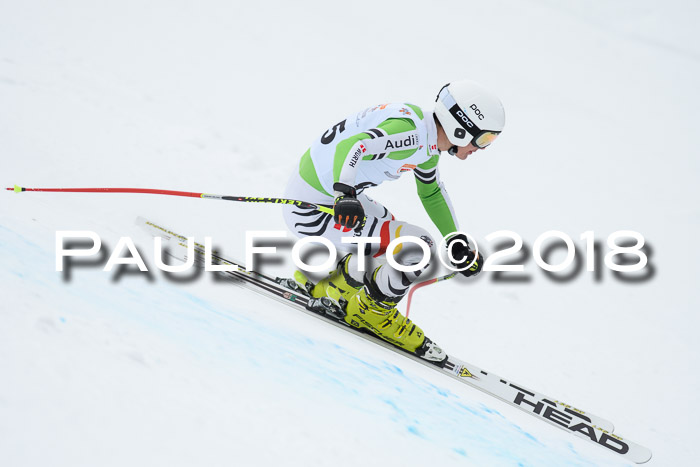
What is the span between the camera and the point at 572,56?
1255 cm

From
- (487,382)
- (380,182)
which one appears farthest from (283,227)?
(487,382)

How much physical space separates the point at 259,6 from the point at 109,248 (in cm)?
975

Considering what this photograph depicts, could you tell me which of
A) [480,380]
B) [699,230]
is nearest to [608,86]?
[699,230]

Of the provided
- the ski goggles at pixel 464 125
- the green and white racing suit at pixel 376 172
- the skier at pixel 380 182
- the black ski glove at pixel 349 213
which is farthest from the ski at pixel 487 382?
the ski goggles at pixel 464 125

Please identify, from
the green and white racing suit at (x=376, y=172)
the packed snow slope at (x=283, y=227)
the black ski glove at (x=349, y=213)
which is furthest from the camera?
the green and white racing suit at (x=376, y=172)

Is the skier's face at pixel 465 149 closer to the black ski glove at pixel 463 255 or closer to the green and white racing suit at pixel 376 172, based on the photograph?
the green and white racing suit at pixel 376 172

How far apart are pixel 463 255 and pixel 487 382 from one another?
2.86 ft

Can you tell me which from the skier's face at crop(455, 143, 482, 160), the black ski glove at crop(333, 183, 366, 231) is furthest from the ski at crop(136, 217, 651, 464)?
the skier's face at crop(455, 143, 482, 160)

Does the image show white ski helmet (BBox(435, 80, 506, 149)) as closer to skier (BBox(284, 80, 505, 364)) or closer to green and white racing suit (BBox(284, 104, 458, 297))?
skier (BBox(284, 80, 505, 364))

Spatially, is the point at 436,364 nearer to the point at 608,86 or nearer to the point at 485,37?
the point at 608,86

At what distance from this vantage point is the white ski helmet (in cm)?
340

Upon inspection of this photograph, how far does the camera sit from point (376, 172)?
3.60 m

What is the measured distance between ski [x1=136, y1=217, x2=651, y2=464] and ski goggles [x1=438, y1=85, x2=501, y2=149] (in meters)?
1.55

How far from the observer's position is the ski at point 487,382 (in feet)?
11.9
